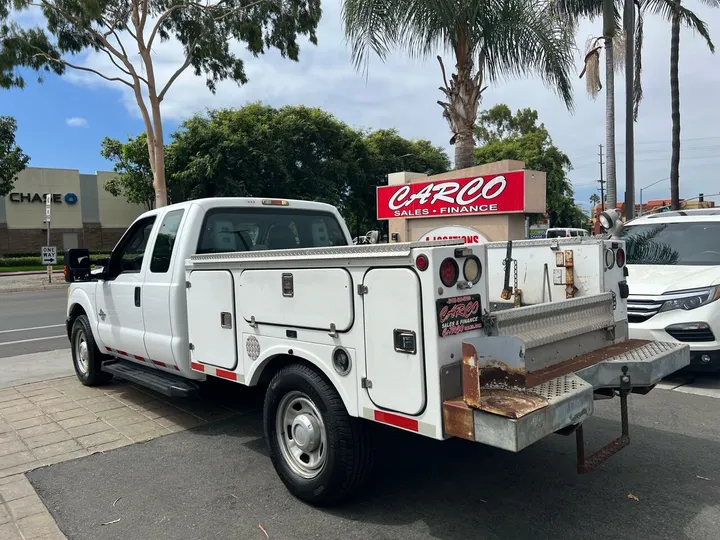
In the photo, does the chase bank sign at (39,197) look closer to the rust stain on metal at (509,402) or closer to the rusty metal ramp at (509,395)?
the rusty metal ramp at (509,395)

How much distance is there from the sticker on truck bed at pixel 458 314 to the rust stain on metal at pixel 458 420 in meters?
0.35

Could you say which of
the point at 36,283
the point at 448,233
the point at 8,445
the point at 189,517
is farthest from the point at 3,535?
the point at 36,283

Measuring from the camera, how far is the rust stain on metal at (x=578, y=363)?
3253 millimetres

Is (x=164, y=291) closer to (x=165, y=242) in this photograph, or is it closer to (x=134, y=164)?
(x=165, y=242)

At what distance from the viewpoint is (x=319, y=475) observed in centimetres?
349

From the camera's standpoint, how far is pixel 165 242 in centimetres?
512

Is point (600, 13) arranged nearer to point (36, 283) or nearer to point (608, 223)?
point (608, 223)

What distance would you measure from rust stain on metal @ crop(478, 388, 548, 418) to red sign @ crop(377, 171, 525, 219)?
8.69m

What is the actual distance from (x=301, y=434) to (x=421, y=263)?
150 cm

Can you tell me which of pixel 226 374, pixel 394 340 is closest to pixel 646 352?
pixel 394 340

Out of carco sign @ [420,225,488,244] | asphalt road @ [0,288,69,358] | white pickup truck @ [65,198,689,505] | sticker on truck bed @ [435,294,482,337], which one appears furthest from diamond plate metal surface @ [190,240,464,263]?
carco sign @ [420,225,488,244]

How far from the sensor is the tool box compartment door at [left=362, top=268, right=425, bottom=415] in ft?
9.45

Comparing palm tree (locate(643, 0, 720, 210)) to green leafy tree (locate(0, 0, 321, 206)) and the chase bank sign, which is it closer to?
green leafy tree (locate(0, 0, 321, 206))

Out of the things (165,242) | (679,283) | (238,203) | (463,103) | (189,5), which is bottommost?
(679,283)
